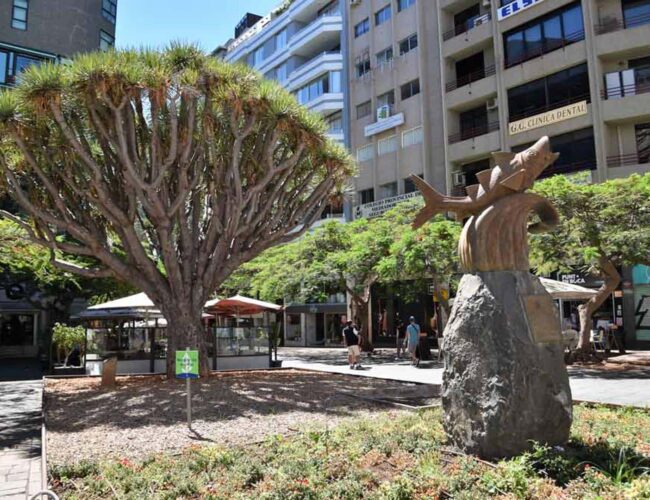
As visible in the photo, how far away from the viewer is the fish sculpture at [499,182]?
652 cm

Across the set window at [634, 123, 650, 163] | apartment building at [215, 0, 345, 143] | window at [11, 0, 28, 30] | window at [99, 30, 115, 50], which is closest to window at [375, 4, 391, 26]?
apartment building at [215, 0, 345, 143]

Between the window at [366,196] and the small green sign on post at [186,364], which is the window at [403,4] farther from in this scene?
the small green sign on post at [186,364]

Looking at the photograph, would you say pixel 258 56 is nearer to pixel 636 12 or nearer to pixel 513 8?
pixel 513 8

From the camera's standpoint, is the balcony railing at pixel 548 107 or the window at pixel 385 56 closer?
the balcony railing at pixel 548 107

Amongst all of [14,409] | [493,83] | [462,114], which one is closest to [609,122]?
[493,83]

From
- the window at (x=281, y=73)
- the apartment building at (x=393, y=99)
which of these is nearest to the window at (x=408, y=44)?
the apartment building at (x=393, y=99)

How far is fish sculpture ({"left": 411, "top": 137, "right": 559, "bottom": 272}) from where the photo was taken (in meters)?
6.45

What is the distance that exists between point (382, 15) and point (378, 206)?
12.7 metres

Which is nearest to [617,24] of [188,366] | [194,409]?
[194,409]

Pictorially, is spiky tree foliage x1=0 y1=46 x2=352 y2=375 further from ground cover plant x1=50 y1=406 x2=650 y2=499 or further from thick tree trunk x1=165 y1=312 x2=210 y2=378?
ground cover plant x1=50 y1=406 x2=650 y2=499

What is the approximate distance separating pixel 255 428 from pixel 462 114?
27.2 m

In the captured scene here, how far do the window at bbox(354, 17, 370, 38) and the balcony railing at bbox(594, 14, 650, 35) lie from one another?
16.8 metres

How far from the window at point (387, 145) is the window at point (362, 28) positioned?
831 centimetres

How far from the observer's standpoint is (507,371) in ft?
19.6
